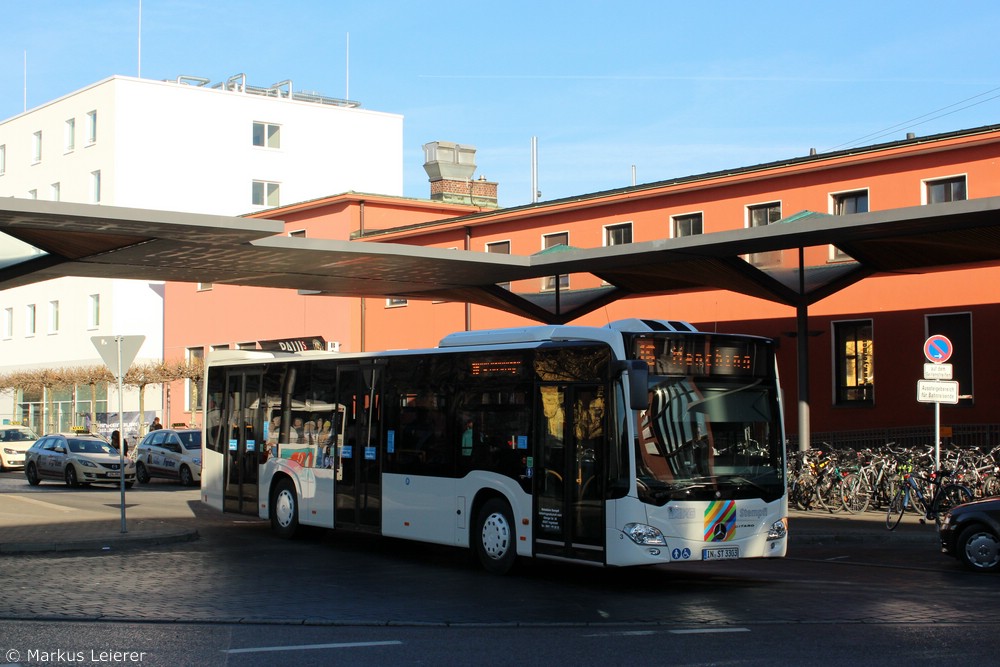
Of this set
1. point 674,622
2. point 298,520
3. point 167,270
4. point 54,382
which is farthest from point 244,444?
point 54,382

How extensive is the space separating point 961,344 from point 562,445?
48.6ft

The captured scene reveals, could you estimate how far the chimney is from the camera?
48375mm

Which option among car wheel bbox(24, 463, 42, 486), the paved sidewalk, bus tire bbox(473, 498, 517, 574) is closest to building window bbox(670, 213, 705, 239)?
the paved sidewalk

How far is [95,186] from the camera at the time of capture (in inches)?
2341

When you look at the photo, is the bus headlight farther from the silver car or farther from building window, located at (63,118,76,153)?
building window, located at (63,118,76,153)

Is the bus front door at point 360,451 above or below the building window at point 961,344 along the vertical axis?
below

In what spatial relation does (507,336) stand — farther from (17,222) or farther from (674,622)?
(17,222)

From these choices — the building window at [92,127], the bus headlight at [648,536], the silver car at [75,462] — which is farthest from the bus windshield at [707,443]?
the building window at [92,127]

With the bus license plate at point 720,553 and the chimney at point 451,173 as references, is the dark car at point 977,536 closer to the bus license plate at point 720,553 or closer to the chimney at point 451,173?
the bus license plate at point 720,553

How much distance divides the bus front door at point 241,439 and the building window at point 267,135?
4494 cm

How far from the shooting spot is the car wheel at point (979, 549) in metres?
14.7

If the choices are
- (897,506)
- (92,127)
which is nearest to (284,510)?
(897,506)

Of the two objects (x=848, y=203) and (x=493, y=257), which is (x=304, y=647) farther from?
(x=848, y=203)

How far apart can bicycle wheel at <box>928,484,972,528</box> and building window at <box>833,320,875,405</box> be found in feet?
24.4
